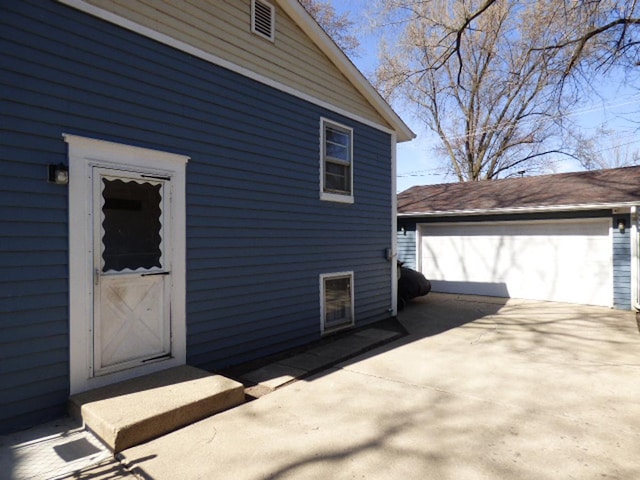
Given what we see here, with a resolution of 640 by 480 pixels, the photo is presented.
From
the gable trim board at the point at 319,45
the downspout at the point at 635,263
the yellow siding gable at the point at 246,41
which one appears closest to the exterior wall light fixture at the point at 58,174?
the gable trim board at the point at 319,45

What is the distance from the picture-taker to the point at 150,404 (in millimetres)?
3254

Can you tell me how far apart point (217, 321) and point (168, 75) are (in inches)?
114

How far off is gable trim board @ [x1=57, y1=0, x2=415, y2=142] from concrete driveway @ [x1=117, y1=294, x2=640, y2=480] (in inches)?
155

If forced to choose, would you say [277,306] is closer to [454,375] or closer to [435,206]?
[454,375]

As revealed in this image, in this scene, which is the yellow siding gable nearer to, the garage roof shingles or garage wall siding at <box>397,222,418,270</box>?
the garage roof shingles

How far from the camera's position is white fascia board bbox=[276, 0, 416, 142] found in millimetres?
5754

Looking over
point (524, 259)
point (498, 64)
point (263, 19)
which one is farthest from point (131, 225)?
point (498, 64)

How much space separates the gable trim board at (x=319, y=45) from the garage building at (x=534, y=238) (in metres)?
4.07

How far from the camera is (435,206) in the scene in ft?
39.4

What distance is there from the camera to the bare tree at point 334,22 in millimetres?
15397

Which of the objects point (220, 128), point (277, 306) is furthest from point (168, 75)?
point (277, 306)

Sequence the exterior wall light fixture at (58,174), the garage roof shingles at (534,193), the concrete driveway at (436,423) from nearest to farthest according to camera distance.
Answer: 1. the concrete driveway at (436,423)
2. the exterior wall light fixture at (58,174)
3. the garage roof shingles at (534,193)

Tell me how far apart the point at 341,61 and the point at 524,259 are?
742 centimetres

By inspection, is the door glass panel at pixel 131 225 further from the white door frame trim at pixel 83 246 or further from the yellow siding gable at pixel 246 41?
the yellow siding gable at pixel 246 41
